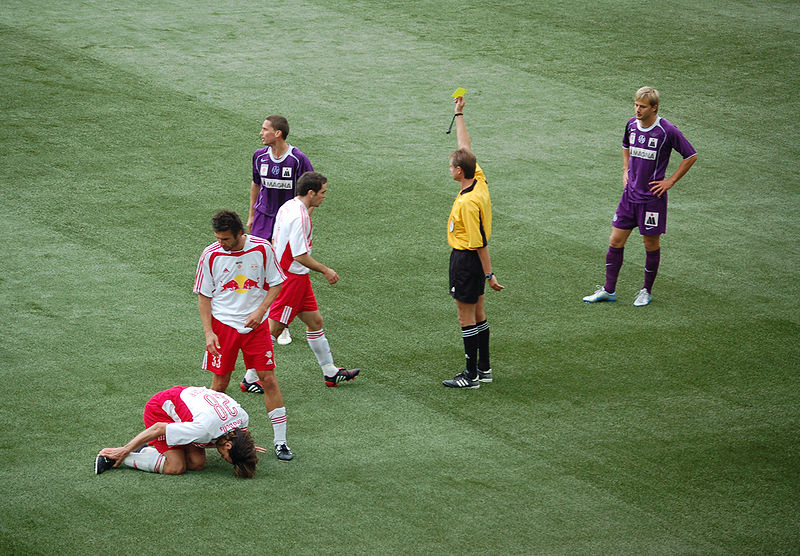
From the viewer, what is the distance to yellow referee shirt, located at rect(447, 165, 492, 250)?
275 inches

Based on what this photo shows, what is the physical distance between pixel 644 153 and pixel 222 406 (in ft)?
17.1

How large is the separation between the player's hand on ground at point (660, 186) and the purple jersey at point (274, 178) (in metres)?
3.47

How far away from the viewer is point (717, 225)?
36.1 ft

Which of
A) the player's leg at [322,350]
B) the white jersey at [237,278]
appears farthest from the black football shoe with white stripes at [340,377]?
the white jersey at [237,278]

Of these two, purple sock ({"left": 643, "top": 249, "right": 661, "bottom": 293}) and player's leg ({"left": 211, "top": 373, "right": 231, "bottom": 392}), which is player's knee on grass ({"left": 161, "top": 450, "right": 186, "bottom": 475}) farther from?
purple sock ({"left": 643, "top": 249, "right": 661, "bottom": 293})

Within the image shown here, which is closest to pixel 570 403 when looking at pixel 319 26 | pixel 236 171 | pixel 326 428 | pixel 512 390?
pixel 512 390

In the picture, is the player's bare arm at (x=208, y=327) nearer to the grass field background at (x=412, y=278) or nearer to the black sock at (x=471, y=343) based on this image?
the grass field background at (x=412, y=278)

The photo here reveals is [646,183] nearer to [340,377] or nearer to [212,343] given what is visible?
[340,377]

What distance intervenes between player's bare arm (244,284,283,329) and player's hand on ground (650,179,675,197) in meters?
4.40

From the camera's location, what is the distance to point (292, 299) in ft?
23.5

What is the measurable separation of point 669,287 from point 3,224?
24.7ft

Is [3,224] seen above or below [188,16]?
below

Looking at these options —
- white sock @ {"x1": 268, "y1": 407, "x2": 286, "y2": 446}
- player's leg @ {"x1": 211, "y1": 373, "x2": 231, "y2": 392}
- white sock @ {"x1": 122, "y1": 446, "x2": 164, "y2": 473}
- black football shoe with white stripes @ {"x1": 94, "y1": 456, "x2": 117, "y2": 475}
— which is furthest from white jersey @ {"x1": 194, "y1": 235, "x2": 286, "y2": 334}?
black football shoe with white stripes @ {"x1": 94, "y1": 456, "x2": 117, "y2": 475}

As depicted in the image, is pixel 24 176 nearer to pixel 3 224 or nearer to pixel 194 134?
pixel 3 224
